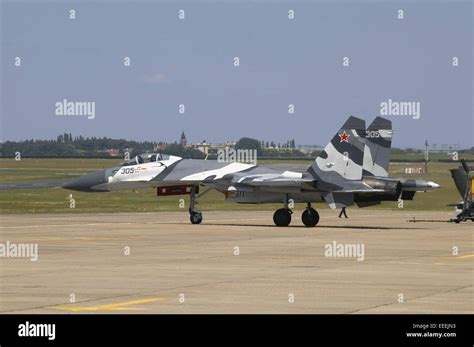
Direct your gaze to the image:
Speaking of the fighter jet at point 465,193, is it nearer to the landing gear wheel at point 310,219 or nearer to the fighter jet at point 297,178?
the fighter jet at point 297,178

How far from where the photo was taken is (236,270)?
24469mm

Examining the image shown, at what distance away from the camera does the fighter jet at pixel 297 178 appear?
4381 cm

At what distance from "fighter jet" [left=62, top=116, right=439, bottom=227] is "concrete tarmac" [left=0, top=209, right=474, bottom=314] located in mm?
1835

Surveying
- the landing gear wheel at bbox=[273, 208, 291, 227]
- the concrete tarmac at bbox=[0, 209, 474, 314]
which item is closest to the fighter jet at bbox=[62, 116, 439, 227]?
the landing gear wheel at bbox=[273, 208, 291, 227]

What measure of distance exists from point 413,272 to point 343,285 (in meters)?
3.40

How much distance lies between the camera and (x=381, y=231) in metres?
42.0

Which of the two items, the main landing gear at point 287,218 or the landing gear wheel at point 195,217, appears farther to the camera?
the landing gear wheel at point 195,217

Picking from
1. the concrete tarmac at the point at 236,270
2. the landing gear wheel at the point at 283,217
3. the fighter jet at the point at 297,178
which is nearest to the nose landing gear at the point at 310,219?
the fighter jet at the point at 297,178

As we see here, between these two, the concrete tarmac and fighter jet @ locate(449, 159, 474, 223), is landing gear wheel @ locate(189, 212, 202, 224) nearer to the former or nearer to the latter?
the concrete tarmac

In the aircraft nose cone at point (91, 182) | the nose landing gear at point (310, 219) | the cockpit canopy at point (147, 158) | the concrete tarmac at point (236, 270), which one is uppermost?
the cockpit canopy at point (147, 158)

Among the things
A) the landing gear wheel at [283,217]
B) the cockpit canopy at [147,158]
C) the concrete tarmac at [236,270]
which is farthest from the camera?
the cockpit canopy at [147,158]

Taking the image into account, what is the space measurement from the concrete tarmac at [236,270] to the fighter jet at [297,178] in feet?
6.02
